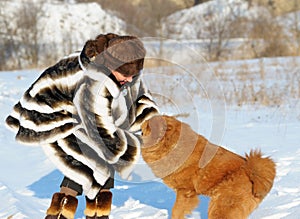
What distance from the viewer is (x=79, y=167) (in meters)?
3.37

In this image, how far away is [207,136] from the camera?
20.0 ft

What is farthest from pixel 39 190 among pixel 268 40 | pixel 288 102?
pixel 268 40

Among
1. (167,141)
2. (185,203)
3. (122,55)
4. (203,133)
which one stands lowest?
(203,133)

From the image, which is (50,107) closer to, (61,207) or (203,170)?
(61,207)

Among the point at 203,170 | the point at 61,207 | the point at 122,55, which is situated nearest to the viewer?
the point at 122,55

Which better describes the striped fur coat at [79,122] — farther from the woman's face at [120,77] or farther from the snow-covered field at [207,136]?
the snow-covered field at [207,136]

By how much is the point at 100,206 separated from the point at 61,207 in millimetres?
311

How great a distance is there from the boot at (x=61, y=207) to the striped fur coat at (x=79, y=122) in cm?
18

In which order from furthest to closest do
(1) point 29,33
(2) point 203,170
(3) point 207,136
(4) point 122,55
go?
1. (1) point 29,33
2. (3) point 207,136
3. (2) point 203,170
4. (4) point 122,55

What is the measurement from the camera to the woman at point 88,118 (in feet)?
10.1

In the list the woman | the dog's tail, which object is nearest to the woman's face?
the woman

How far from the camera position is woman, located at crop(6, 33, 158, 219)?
10.1ft

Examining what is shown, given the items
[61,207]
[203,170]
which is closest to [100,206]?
[61,207]

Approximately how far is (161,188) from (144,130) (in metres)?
1.27
